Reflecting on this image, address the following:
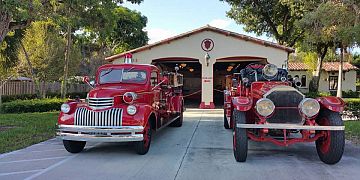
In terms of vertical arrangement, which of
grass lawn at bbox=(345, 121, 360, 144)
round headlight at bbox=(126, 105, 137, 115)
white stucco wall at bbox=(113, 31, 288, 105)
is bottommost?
grass lawn at bbox=(345, 121, 360, 144)

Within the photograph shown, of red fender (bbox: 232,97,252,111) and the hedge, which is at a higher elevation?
red fender (bbox: 232,97,252,111)

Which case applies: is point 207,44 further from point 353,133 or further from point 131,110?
point 131,110

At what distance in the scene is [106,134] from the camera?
23.1 feet

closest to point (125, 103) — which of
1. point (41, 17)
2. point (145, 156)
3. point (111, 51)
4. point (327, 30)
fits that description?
point (145, 156)

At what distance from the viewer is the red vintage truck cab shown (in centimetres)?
703

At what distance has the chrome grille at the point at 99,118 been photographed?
23.3 feet

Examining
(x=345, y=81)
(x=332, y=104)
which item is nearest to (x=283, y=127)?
(x=332, y=104)

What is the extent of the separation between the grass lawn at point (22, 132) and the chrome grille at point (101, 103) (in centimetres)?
217

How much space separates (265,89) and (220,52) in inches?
459

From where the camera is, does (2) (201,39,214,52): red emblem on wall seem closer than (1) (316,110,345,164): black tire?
No

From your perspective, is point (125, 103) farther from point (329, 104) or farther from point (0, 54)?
point (0, 54)

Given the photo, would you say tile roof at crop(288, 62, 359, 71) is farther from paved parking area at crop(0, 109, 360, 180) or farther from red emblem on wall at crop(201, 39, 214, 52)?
paved parking area at crop(0, 109, 360, 180)

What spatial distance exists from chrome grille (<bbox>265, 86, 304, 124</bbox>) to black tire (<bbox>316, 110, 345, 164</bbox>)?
1.92 feet

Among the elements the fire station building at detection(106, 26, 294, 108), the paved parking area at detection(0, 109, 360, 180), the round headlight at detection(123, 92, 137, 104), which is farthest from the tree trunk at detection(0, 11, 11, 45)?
the fire station building at detection(106, 26, 294, 108)
